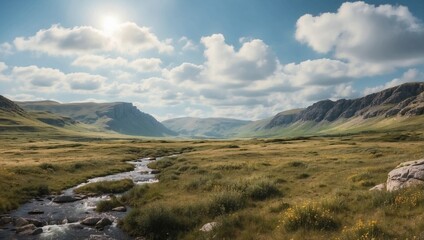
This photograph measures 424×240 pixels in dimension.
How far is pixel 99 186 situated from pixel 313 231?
31.4m

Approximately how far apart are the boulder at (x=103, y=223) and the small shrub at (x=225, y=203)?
8.31 metres

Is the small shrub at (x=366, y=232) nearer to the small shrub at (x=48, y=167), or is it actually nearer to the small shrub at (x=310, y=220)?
the small shrub at (x=310, y=220)

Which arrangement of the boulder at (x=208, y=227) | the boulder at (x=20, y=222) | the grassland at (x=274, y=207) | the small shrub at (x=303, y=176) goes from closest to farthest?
1. the grassland at (x=274, y=207)
2. the boulder at (x=208, y=227)
3. the boulder at (x=20, y=222)
4. the small shrub at (x=303, y=176)

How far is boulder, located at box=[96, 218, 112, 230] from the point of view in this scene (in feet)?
86.2

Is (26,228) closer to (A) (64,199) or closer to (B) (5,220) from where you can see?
(B) (5,220)

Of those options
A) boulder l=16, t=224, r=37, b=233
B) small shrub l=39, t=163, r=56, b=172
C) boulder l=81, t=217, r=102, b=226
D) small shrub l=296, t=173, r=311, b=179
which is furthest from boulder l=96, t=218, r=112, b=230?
small shrub l=39, t=163, r=56, b=172

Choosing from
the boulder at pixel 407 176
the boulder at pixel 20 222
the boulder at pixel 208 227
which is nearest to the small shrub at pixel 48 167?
the boulder at pixel 20 222

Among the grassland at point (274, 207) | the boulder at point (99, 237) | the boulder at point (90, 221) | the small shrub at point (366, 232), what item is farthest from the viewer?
the boulder at point (90, 221)

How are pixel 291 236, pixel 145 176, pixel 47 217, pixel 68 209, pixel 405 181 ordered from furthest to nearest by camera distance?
1. pixel 145 176
2. pixel 68 209
3. pixel 47 217
4. pixel 405 181
5. pixel 291 236

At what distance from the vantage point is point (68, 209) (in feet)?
107

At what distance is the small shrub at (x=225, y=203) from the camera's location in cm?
2499

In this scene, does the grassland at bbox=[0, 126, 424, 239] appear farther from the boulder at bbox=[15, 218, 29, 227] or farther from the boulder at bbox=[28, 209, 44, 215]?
the boulder at bbox=[15, 218, 29, 227]

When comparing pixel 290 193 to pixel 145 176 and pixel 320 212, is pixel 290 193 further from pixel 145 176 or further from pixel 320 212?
pixel 145 176

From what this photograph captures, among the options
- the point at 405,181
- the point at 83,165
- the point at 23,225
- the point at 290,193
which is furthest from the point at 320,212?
the point at 83,165
